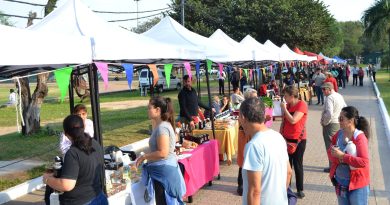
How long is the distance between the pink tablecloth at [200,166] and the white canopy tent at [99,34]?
1.70 meters

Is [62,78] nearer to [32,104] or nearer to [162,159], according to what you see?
[162,159]

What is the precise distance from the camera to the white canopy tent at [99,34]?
5574 mm

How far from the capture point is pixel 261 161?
9.64 feet

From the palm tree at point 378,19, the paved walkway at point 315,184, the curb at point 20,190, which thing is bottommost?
the paved walkway at point 315,184

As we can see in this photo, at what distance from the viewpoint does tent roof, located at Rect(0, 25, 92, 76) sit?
4.13 metres

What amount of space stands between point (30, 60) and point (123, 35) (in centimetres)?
243

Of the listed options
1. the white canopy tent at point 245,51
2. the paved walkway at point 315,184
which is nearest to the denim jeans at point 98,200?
the paved walkway at point 315,184

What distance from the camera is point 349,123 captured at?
4.13 m

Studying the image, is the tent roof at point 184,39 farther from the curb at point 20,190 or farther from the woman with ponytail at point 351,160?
the woman with ponytail at point 351,160

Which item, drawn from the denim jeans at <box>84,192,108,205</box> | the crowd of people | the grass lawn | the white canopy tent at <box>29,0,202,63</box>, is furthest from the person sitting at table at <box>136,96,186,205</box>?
the grass lawn

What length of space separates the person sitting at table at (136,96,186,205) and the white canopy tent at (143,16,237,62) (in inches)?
178

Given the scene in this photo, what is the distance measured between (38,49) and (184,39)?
6277mm

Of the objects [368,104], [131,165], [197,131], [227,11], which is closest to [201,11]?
[227,11]

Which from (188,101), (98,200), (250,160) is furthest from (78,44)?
(188,101)
